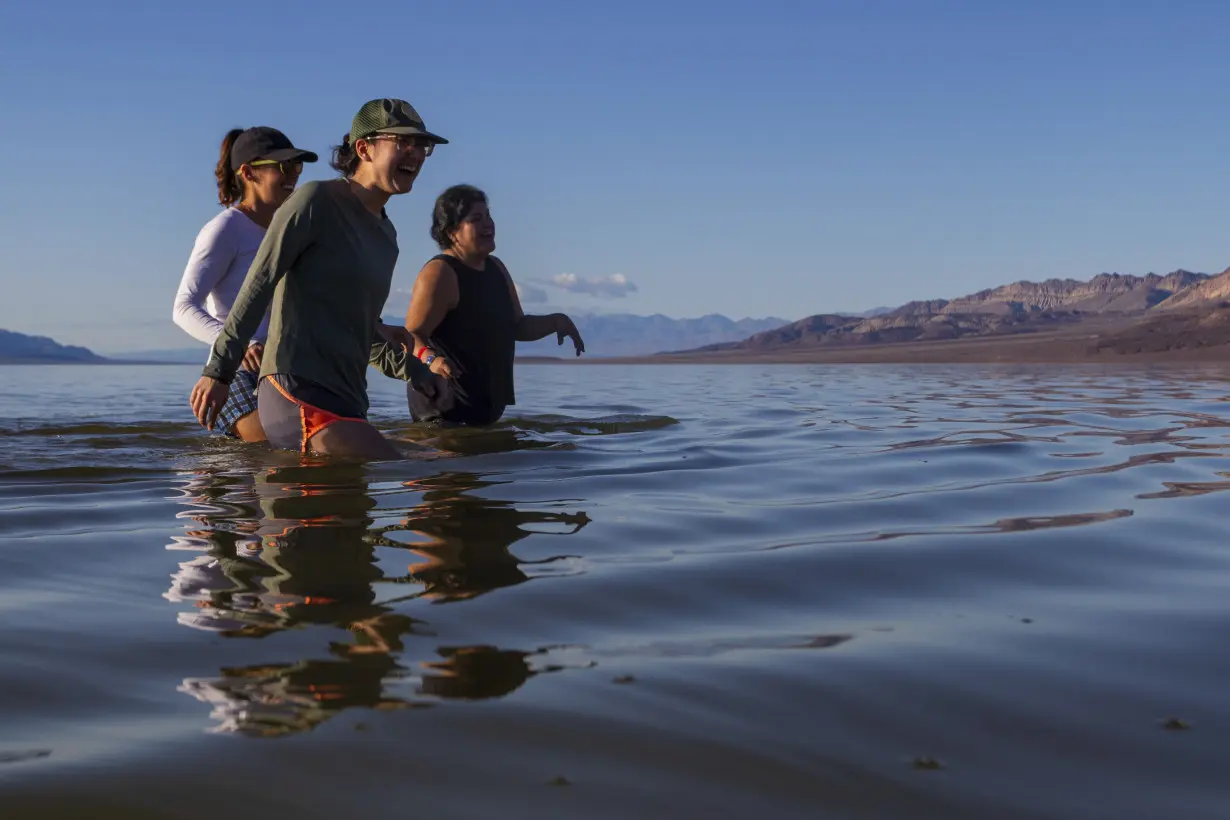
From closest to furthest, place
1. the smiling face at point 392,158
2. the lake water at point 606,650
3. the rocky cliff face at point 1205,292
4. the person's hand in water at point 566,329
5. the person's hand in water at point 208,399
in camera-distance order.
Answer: the lake water at point 606,650 < the person's hand in water at point 208,399 < the smiling face at point 392,158 < the person's hand in water at point 566,329 < the rocky cliff face at point 1205,292

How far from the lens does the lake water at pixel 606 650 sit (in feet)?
4.96

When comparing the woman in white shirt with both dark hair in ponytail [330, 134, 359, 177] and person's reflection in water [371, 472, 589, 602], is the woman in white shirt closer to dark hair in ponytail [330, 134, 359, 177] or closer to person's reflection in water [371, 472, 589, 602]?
dark hair in ponytail [330, 134, 359, 177]

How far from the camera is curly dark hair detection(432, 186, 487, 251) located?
6766 mm

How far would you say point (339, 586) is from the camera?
2.66 m

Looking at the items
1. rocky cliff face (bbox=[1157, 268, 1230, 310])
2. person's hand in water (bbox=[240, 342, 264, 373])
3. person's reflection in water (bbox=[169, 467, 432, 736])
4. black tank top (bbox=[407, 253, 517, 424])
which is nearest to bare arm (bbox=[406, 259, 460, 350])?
black tank top (bbox=[407, 253, 517, 424])

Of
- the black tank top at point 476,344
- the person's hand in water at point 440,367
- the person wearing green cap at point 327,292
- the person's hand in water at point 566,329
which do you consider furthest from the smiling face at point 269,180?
the person's hand in water at point 566,329

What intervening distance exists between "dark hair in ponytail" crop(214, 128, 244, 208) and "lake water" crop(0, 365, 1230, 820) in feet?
6.34

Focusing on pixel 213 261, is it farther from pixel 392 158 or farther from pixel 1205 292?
pixel 1205 292

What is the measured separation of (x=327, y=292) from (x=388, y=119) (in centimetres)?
81

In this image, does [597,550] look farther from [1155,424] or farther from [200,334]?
[1155,424]

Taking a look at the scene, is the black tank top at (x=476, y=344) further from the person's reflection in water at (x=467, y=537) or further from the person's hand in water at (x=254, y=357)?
the person's reflection in water at (x=467, y=537)

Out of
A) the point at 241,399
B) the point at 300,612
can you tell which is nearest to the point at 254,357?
the point at 241,399

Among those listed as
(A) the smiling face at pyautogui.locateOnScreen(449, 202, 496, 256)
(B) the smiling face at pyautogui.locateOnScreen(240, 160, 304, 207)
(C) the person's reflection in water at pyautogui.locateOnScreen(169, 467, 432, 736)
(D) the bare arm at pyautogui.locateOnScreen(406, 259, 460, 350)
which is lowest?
(C) the person's reflection in water at pyautogui.locateOnScreen(169, 467, 432, 736)

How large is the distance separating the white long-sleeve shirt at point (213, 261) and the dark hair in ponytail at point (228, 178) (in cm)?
25
